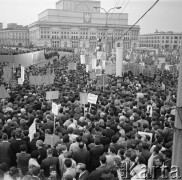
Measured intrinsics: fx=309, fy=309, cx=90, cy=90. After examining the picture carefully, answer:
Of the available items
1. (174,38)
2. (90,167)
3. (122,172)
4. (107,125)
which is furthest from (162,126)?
(174,38)

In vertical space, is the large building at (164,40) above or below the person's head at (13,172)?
above

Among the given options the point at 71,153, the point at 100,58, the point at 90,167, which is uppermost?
the point at 100,58

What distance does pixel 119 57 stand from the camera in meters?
20.5

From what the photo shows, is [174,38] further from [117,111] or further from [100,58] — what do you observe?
[117,111]

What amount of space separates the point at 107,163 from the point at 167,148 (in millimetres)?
1501

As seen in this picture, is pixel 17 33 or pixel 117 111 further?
pixel 17 33

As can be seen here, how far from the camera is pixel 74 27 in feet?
343

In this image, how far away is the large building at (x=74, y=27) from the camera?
10138cm

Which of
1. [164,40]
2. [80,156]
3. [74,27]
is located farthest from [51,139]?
[164,40]

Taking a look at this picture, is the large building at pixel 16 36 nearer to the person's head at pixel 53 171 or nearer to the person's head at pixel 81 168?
the person's head at pixel 53 171

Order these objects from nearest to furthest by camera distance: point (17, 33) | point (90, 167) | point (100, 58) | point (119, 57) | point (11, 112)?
point (90, 167) → point (11, 112) → point (119, 57) → point (100, 58) → point (17, 33)

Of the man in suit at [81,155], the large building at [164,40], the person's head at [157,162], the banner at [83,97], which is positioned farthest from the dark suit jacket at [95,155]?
the large building at [164,40]

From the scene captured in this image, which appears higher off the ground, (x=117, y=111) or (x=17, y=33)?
(x=17, y=33)

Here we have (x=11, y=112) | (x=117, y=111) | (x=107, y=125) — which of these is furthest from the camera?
(x=117, y=111)
